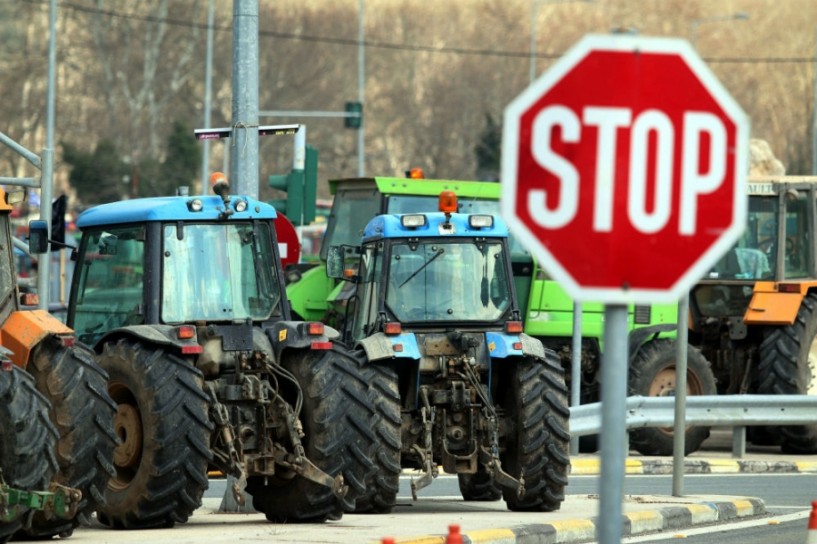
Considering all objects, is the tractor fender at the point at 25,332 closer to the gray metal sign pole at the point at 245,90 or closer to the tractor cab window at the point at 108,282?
the tractor cab window at the point at 108,282

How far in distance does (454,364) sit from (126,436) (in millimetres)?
2701

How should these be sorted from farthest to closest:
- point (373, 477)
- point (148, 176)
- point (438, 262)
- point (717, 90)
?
point (148, 176) → point (438, 262) → point (373, 477) → point (717, 90)

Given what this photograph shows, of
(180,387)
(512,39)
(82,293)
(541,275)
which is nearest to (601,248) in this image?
(180,387)

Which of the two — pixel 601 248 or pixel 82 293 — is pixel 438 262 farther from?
pixel 601 248

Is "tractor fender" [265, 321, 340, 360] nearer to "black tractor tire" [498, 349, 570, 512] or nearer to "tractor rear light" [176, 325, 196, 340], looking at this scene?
"tractor rear light" [176, 325, 196, 340]

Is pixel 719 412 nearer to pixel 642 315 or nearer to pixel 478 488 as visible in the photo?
pixel 642 315

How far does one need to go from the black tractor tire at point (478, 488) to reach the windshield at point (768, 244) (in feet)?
21.2

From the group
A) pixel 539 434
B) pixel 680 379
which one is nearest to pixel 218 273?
pixel 539 434

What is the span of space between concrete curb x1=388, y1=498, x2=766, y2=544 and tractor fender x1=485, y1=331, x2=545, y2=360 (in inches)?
57.4

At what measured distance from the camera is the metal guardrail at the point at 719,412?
2016 cm

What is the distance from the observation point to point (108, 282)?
15.1 m

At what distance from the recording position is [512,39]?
3853 inches

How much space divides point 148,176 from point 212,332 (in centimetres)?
4547

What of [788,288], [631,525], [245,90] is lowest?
[631,525]
